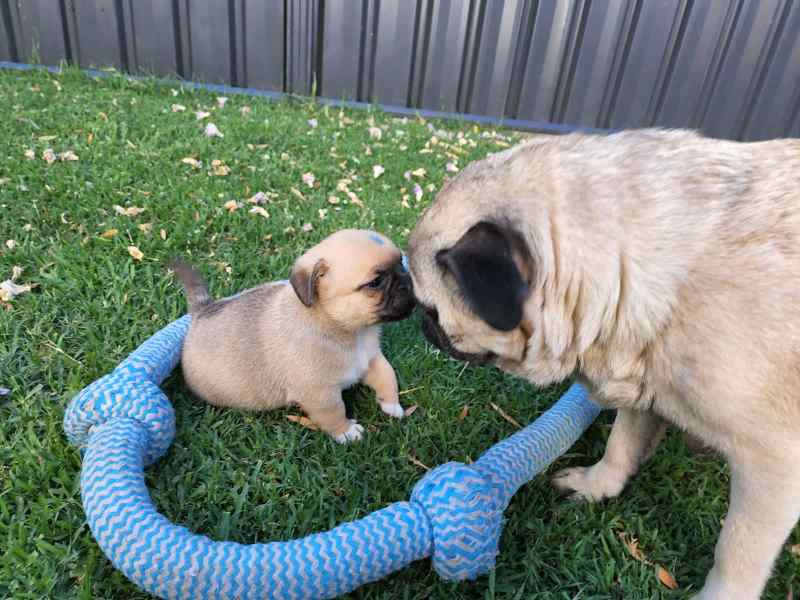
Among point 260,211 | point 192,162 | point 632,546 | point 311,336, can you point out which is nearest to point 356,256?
point 311,336

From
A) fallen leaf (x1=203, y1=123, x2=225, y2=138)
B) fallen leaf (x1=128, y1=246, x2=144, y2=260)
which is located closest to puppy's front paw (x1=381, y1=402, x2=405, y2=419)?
fallen leaf (x1=128, y1=246, x2=144, y2=260)

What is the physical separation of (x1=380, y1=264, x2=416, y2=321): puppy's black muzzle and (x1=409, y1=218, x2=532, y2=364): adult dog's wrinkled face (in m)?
0.34

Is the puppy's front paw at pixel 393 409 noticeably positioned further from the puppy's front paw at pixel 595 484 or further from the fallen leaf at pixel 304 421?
the puppy's front paw at pixel 595 484

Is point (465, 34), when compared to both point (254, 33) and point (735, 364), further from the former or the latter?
point (735, 364)

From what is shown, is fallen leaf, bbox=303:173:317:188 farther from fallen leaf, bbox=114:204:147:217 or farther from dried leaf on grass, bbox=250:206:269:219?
fallen leaf, bbox=114:204:147:217

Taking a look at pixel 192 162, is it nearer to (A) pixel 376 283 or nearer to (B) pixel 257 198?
(B) pixel 257 198

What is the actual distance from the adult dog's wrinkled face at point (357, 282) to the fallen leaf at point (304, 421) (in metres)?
0.61

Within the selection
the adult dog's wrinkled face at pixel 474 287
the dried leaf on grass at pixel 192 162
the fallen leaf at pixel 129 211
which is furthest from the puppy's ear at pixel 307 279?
the dried leaf on grass at pixel 192 162

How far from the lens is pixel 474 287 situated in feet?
6.89

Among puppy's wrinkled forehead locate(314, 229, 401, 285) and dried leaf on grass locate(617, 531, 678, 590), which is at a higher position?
puppy's wrinkled forehead locate(314, 229, 401, 285)

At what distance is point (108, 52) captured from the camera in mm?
8914

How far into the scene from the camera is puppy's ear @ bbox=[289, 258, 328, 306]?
304 centimetres

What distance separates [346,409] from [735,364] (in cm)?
221

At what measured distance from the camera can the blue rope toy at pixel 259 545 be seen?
2066mm
